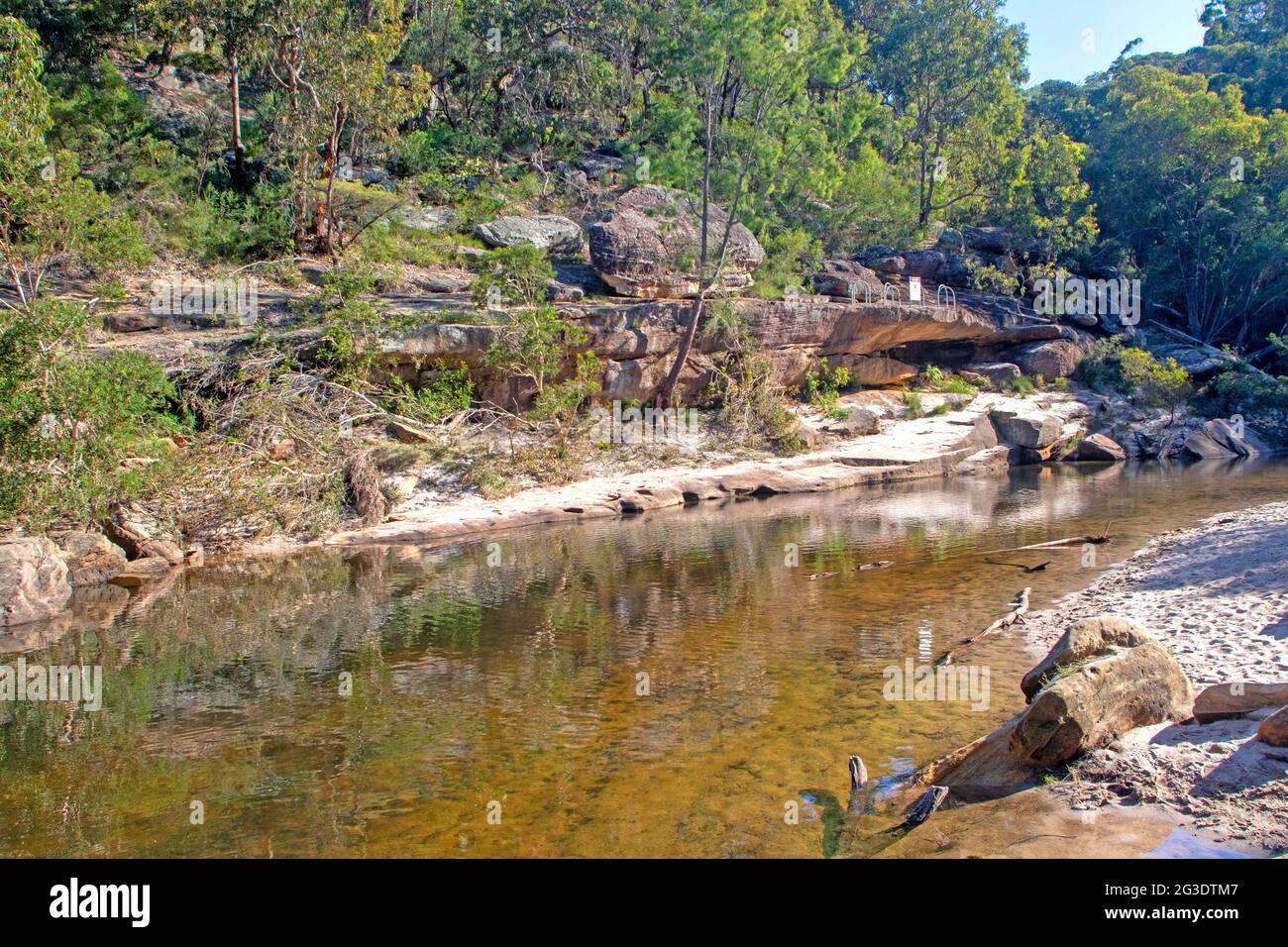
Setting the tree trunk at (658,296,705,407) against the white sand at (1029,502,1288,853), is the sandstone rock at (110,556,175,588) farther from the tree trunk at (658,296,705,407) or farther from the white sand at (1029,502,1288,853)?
the tree trunk at (658,296,705,407)

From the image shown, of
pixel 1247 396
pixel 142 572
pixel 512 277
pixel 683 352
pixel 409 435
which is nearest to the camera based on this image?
pixel 142 572

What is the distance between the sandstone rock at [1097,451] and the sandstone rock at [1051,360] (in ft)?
13.9

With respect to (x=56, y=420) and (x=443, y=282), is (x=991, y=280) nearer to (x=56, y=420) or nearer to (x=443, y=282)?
(x=443, y=282)

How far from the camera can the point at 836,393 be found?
29.8m

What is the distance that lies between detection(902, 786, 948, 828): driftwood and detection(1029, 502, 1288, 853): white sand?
78 centimetres

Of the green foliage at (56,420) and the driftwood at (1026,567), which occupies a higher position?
the green foliage at (56,420)

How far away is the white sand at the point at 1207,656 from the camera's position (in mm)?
5113

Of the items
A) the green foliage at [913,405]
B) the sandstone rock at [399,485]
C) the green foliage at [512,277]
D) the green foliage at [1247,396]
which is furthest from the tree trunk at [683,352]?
the green foliage at [1247,396]

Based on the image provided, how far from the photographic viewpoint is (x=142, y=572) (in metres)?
15.2

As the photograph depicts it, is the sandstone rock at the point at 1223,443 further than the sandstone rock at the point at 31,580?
Yes

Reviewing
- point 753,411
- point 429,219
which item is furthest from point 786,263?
point 429,219

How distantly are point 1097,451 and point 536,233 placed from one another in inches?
799

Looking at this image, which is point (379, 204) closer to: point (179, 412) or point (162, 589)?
point (179, 412)

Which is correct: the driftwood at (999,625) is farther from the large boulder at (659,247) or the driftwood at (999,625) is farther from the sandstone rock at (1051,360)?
the sandstone rock at (1051,360)
